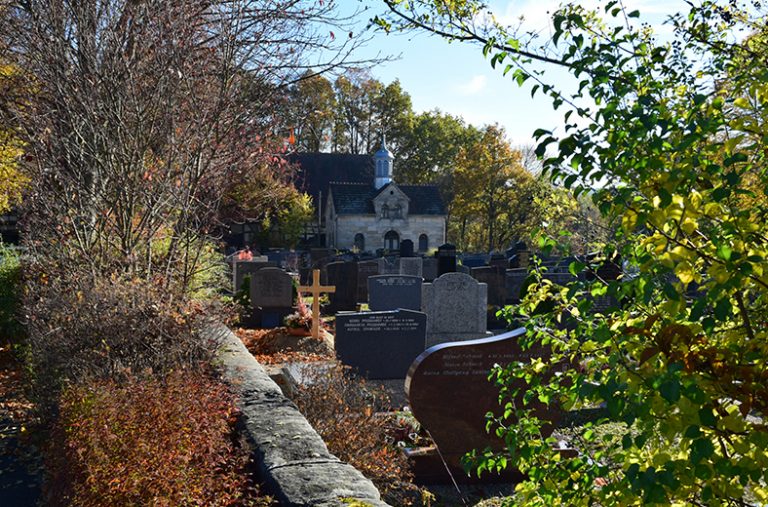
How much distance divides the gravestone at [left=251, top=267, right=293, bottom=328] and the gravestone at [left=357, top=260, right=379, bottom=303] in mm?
4868

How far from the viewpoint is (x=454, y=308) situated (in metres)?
14.5

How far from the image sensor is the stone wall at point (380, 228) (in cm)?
4894

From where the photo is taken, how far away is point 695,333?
233cm

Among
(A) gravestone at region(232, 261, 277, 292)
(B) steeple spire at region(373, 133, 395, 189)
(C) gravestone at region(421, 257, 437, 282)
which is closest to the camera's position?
(A) gravestone at region(232, 261, 277, 292)

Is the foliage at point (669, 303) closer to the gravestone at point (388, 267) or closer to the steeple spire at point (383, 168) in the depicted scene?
the gravestone at point (388, 267)

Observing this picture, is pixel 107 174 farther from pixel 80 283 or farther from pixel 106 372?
pixel 106 372

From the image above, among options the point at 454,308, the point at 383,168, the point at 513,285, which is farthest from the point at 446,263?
the point at 383,168

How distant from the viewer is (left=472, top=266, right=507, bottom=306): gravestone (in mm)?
19203

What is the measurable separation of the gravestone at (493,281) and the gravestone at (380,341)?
26.6 feet

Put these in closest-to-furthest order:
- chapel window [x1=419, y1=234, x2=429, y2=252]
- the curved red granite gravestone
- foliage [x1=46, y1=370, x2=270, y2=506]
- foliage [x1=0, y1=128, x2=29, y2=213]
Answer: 1. foliage [x1=46, y1=370, x2=270, y2=506]
2. the curved red granite gravestone
3. foliage [x1=0, y1=128, x2=29, y2=213]
4. chapel window [x1=419, y1=234, x2=429, y2=252]

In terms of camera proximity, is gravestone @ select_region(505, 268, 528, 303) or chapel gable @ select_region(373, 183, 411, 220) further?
chapel gable @ select_region(373, 183, 411, 220)

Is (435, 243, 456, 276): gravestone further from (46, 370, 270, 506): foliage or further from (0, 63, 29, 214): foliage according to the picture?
(46, 370, 270, 506): foliage

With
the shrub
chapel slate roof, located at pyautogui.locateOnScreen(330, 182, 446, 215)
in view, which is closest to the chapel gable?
chapel slate roof, located at pyautogui.locateOnScreen(330, 182, 446, 215)

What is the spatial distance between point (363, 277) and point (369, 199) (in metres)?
28.6
